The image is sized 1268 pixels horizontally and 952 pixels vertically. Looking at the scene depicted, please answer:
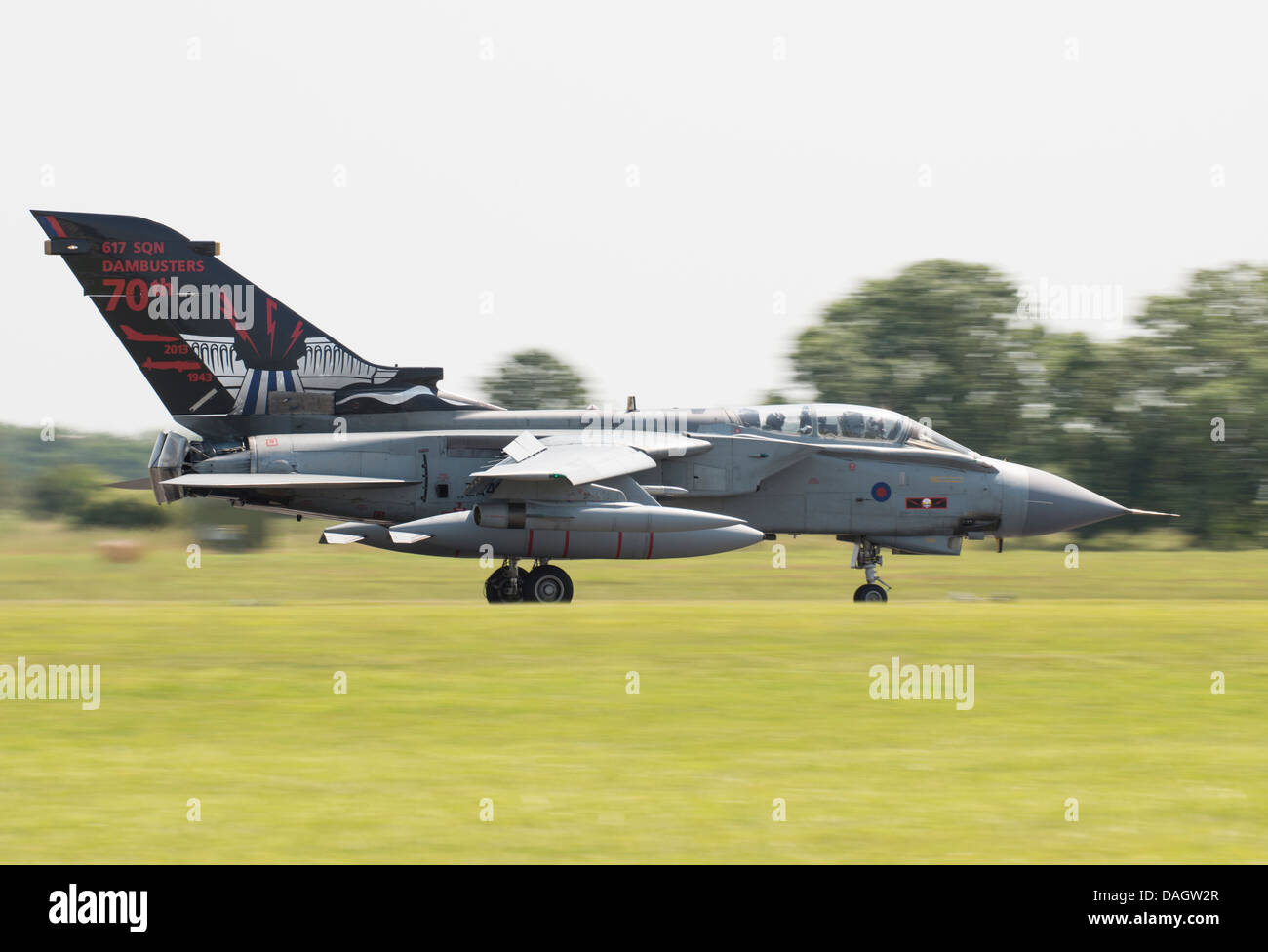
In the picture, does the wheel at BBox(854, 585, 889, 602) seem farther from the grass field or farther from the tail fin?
the tail fin

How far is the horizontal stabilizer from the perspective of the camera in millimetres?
21766

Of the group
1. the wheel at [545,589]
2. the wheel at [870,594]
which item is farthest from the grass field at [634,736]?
the wheel at [870,594]

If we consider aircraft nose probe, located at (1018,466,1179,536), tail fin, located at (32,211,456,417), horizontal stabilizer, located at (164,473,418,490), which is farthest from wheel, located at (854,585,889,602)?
horizontal stabilizer, located at (164,473,418,490)

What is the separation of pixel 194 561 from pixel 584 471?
11411 millimetres

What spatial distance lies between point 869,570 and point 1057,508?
11.0ft

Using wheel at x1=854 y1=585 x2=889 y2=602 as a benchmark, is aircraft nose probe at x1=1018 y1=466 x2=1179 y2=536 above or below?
above

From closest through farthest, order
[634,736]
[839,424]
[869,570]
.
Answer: [634,736]
[869,570]
[839,424]

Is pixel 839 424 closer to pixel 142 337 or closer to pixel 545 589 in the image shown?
pixel 545 589

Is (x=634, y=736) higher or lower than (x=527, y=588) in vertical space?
higher

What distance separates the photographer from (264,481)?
22.0m

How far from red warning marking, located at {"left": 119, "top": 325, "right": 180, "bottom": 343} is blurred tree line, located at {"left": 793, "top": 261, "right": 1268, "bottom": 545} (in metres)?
33.3

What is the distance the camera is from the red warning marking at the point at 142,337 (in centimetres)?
2280

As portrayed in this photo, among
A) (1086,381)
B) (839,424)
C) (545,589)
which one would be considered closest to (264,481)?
(545,589)

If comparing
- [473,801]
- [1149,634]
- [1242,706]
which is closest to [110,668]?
[473,801]
